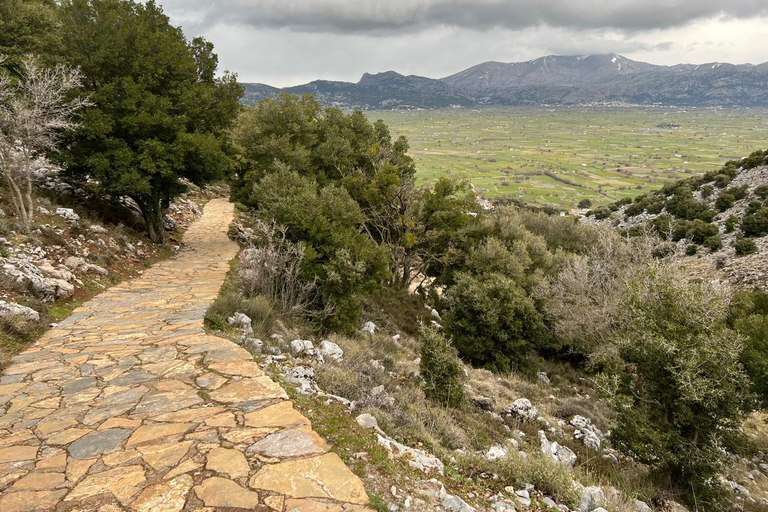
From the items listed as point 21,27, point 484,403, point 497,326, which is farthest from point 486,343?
point 21,27

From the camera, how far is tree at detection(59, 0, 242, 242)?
1391 centimetres

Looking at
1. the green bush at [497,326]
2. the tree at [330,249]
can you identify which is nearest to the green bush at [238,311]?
the tree at [330,249]

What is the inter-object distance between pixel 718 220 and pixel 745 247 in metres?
7.96

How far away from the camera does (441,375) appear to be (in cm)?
958

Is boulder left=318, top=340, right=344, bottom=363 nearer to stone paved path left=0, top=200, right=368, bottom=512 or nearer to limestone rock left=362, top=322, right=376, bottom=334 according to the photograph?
stone paved path left=0, top=200, right=368, bottom=512

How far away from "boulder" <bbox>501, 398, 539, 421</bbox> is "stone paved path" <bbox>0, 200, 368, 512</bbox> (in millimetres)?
6617

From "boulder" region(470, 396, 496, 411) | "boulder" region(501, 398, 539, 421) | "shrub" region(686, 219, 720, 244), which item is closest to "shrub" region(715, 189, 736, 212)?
"shrub" region(686, 219, 720, 244)

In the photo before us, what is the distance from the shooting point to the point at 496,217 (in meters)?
25.8

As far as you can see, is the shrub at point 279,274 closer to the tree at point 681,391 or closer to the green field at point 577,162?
the tree at point 681,391

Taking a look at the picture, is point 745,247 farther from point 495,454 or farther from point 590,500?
point 590,500

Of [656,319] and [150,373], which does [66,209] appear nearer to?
[150,373]

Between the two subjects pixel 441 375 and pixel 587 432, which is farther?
pixel 587 432

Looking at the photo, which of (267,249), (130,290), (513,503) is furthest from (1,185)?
(513,503)

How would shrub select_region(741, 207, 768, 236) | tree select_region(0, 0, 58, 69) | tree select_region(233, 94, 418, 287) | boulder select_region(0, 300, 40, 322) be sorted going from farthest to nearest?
shrub select_region(741, 207, 768, 236) → tree select_region(233, 94, 418, 287) → tree select_region(0, 0, 58, 69) → boulder select_region(0, 300, 40, 322)
